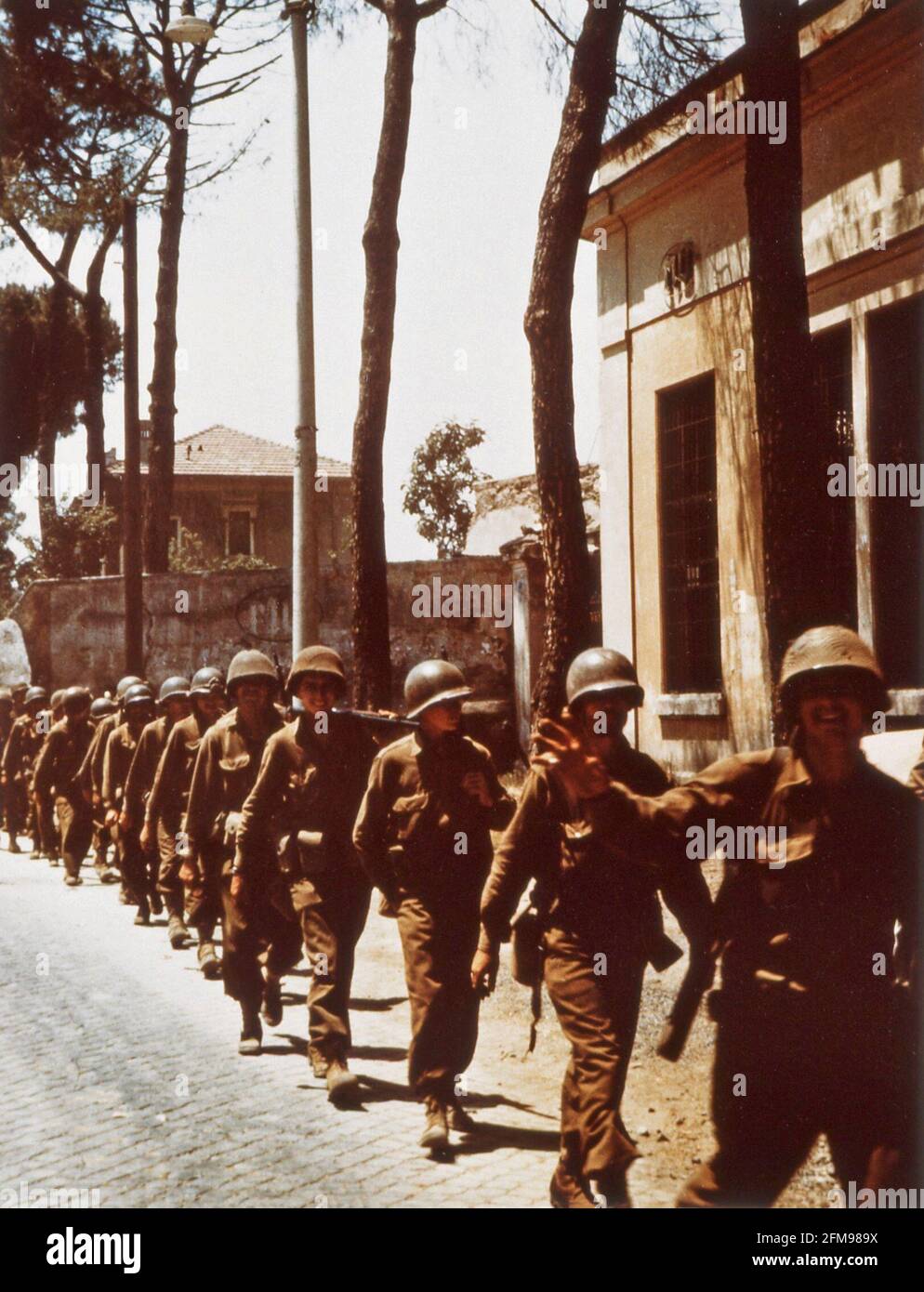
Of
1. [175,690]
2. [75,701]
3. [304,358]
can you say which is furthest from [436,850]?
[75,701]

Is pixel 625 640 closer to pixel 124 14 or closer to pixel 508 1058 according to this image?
pixel 508 1058

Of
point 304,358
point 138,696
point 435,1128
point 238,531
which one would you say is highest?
point 238,531

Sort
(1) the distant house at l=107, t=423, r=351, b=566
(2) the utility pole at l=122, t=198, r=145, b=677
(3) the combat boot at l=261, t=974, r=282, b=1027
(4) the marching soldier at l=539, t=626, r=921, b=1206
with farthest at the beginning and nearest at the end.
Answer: (1) the distant house at l=107, t=423, r=351, b=566
(2) the utility pole at l=122, t=198, r=145, b=677
(3) the combat boot at l=261, t=974, r=282, b=1027
(4) the marching soldier at l=539, t=626, r=921, b=1206

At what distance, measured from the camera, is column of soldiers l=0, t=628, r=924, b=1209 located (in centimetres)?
401

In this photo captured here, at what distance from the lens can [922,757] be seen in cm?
499

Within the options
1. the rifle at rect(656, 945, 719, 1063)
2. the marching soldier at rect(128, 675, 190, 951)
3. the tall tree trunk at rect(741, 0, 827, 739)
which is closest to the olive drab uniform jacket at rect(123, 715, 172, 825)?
the marching soldier at rect(128, 675, 190, 951)

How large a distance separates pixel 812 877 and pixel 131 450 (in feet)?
57.2

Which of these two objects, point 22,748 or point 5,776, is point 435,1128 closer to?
point 5,776

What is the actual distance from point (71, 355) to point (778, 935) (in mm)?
33494

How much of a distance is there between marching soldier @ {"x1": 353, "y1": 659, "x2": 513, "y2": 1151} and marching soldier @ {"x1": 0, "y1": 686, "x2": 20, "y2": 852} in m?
14.6

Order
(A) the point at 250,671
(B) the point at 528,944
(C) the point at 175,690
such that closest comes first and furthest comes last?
(B) the point at 528,944 < (A) the point at 250,671 < (C) the point at 175,690

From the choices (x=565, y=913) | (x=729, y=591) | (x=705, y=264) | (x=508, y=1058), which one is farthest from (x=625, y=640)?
(x=565, y=913)

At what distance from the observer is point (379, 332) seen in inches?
530

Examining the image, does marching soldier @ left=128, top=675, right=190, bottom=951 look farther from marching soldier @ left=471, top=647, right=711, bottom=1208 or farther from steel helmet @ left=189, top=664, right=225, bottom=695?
marching soldier @ left=471, top=647, right=711, bottom=1208
